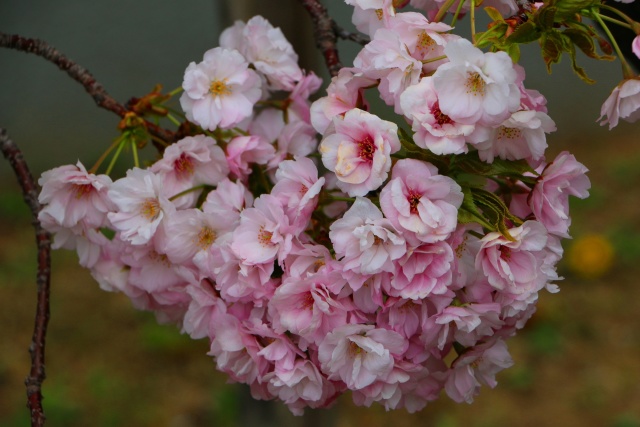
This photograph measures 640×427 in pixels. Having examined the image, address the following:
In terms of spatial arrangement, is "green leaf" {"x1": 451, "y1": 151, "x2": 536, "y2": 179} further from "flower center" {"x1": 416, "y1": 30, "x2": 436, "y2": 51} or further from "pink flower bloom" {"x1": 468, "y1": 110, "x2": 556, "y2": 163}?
"flower center" {"x1": 416, "y1": 30, "x2": 436, "y2": 51}

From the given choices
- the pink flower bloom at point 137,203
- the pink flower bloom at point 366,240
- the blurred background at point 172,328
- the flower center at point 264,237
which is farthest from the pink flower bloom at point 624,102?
the blurred background at point 172,328

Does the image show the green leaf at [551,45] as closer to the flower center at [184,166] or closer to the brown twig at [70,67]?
the flower center at [184,166]

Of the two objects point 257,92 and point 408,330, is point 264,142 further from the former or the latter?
point 408,330

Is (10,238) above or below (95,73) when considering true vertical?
below

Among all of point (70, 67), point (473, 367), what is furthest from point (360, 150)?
point (70, 67)

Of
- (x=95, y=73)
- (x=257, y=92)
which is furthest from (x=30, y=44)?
(x=95, y=73)
